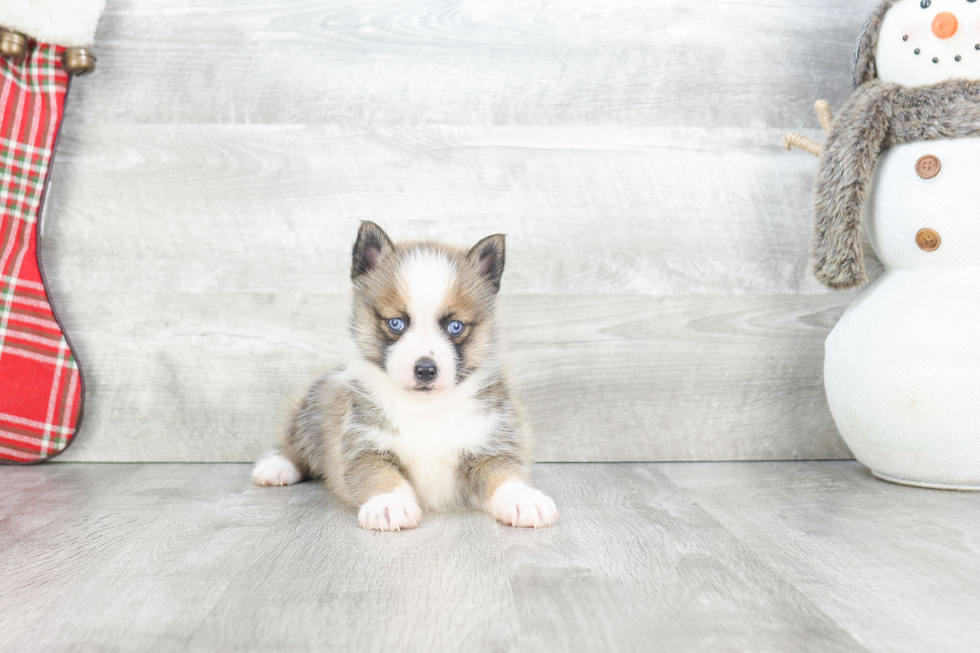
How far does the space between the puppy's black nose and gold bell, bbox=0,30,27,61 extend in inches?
50.7

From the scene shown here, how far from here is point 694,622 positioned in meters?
1.01

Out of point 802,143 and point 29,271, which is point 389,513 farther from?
point 802,143

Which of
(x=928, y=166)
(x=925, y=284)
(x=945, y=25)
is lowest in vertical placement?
(x=925, y=284)

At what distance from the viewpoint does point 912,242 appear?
1735 mm

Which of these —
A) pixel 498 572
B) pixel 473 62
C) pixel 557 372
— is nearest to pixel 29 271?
pixel 473 62

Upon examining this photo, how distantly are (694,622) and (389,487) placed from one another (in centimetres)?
69

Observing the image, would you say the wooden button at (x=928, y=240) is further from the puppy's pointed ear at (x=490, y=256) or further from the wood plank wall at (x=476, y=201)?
the puppy's pointed ear at (x=490, y=256)

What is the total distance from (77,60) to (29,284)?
552 mm

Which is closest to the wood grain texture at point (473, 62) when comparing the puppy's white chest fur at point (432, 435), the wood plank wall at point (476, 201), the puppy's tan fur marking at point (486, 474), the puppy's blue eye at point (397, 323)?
the wood plank wall at point (476, 201)

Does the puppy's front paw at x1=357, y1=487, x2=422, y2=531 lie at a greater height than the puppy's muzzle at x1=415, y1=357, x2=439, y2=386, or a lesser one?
lesser

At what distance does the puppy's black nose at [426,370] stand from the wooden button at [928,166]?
113 cm

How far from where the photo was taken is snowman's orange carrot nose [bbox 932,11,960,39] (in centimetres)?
167

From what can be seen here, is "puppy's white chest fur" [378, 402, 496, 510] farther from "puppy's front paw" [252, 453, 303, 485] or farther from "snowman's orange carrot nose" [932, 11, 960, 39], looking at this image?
"snowman's orange carrot nose" [932, 11, 960, 39]

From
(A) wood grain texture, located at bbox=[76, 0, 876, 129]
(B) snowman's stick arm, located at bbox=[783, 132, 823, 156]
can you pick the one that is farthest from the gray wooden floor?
(A) wood grain texture, located at bbox=[76, 0, 876, 129]
